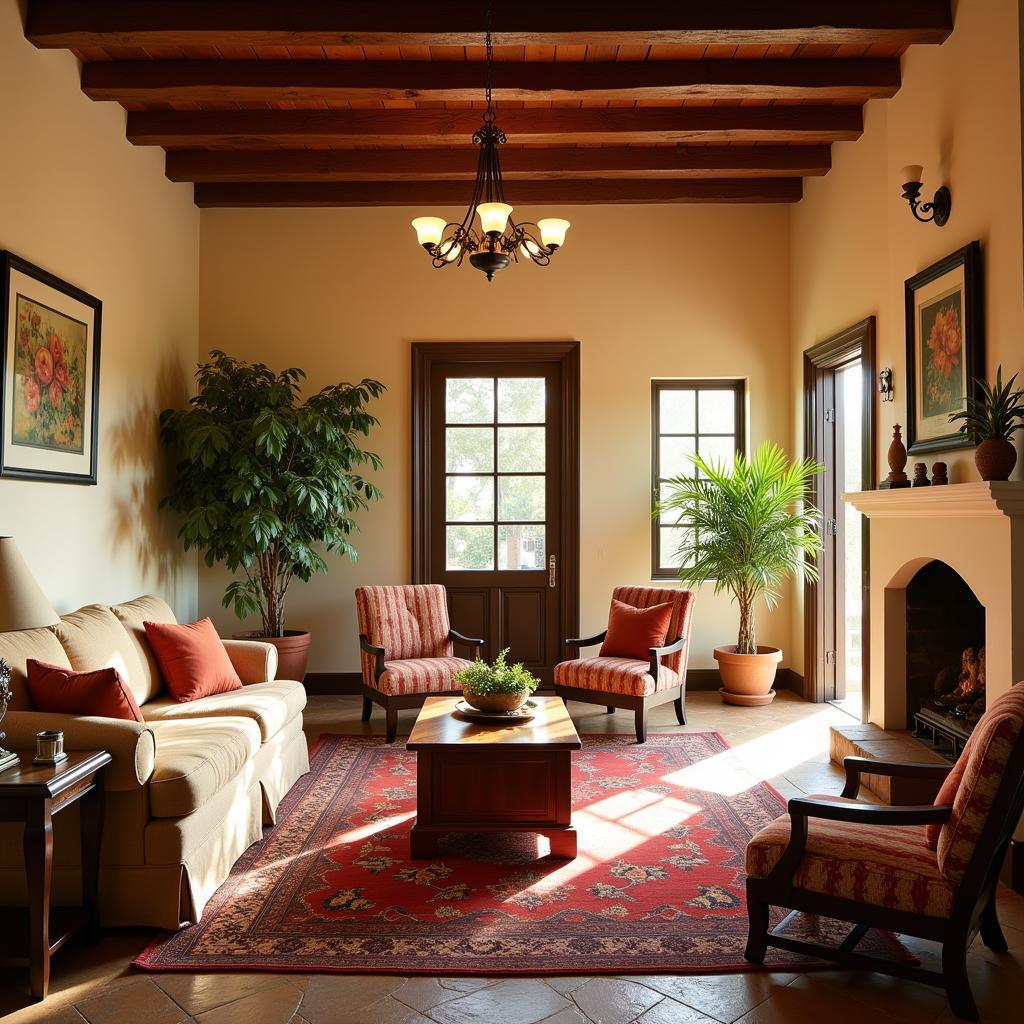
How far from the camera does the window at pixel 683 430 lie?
676cm

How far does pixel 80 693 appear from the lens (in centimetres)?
312

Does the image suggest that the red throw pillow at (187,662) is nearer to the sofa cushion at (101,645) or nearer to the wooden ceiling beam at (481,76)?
the sofa cushion at (101,645)

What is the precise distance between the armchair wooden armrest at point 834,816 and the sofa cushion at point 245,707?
231 centimetres

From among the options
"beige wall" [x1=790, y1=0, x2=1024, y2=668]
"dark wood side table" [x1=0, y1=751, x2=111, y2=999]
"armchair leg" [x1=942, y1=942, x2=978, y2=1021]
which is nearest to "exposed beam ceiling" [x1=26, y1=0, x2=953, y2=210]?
"beige wall" [x1=790, y1=0, x2=1024, y2=668]

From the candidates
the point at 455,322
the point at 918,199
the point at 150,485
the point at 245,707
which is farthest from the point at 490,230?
the point at 150,485

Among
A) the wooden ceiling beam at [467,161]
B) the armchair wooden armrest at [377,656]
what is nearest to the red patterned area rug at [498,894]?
the armchair wooden armrest at [377,656]

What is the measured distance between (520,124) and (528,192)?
1.07 meters

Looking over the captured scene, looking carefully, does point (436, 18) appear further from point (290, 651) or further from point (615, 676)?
point (290, 651)

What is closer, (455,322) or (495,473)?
(455,322)

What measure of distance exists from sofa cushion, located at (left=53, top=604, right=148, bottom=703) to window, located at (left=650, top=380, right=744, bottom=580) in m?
3.86

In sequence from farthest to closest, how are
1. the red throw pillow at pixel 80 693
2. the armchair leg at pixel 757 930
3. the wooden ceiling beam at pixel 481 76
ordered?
the wooden ceiling beam at pixel 481 76, the red throw pillow at pixel 80 693, the armchair leg at pixel 757 930

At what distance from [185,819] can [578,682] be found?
293 centimetres

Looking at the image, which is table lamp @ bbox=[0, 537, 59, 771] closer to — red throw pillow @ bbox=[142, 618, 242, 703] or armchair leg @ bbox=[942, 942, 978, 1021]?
red throw pillow @ bbox=[142, 618, 242, 703]

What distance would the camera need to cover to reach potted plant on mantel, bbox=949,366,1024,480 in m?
3.43
